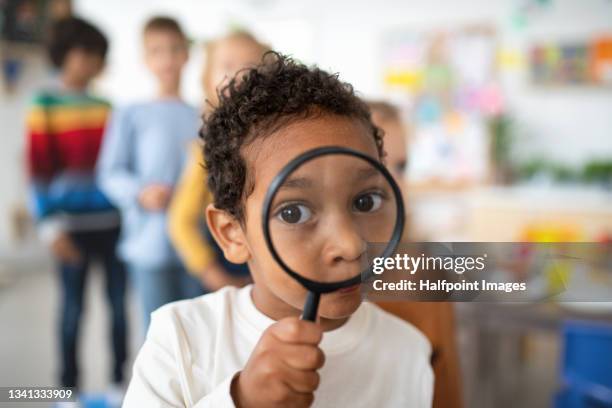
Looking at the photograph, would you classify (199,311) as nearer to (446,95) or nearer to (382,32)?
(446,95)

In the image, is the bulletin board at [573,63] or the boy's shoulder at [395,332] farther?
the bulletin board at [573,63]

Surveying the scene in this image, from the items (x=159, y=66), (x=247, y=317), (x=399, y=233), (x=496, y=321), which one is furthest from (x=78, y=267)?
(x=399, y=233)

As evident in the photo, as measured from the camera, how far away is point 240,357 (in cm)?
65

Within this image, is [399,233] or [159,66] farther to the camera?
[159,66]

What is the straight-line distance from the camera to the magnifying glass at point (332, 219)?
20.1 inches

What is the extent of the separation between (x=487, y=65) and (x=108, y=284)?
375cm

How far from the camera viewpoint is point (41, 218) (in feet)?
7.95

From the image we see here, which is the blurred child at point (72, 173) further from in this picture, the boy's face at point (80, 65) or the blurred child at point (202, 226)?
the blurred child at point (202, 226)

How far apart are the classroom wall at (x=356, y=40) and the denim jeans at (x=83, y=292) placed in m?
1.81

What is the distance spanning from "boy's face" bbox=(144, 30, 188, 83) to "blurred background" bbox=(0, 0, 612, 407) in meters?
2.01

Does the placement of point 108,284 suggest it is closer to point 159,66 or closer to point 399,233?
point 159,66

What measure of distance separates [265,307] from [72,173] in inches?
78.7

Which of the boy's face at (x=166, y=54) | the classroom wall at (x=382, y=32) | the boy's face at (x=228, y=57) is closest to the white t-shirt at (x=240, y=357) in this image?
the boy's face at (x=228, y=57)

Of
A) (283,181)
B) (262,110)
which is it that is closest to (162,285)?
(262,110)
